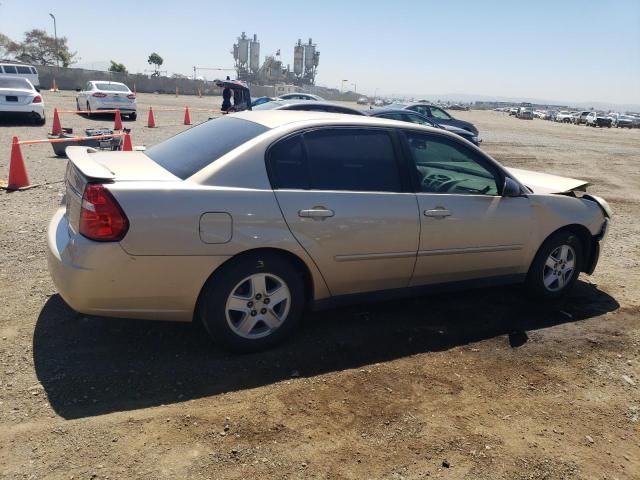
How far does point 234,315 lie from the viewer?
3545 millimetres

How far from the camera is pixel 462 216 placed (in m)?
4.19

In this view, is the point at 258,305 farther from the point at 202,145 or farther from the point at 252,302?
the point at 202,145

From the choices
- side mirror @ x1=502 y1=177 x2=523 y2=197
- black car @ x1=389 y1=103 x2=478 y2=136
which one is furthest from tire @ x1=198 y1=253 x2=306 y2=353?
black car @ x1=389 y1=103 x2=478 y2=136

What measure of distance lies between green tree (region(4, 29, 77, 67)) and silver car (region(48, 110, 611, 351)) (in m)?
83.8

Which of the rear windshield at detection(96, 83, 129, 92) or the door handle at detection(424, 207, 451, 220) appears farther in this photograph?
the rear windshield at detection(96, 83, 129, 92)

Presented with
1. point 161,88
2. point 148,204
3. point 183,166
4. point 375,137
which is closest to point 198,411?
point 148,204

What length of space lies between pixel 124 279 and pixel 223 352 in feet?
2.88

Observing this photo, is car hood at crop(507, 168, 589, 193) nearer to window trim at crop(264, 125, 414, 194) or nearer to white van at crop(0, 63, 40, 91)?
window trim at crop(264, 125, 414, 194)

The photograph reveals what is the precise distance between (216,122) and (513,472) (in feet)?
10.8

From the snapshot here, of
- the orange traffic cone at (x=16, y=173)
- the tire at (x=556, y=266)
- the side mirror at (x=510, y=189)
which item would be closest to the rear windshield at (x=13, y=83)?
the orange traffic cone at (x=16, y=173)

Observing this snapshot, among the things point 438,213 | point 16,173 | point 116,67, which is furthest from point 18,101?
point 116,67

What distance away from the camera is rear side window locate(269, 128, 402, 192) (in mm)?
3617

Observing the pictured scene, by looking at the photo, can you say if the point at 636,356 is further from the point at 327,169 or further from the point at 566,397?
the point at 327,169

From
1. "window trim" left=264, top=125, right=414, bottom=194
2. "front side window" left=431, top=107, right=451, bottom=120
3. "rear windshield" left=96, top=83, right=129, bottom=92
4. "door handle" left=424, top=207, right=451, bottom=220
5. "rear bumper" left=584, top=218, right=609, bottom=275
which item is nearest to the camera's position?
"window trim" left=264, top=125, right=414, bottom=194
